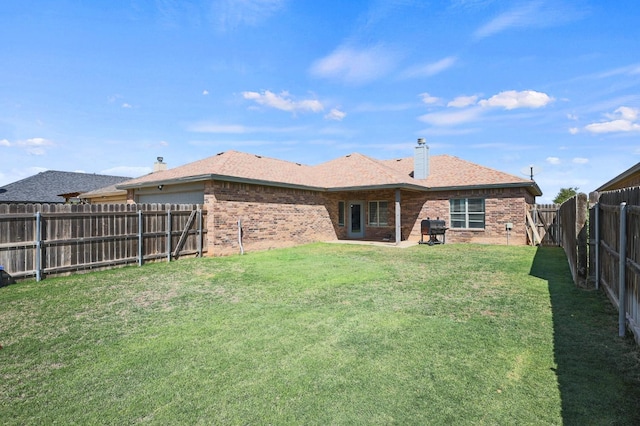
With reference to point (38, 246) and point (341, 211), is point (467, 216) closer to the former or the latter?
point (341, 211)

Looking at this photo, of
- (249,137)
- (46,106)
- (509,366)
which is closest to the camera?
(509,366)

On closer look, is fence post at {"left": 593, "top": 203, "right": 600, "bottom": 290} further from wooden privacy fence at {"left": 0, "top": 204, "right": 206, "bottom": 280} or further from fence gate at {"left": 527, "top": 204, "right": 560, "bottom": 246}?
wooden privacy fence at {"left": 0, "top": 204, "right": 206, "bottom": 280}

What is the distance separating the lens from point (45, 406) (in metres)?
2.76

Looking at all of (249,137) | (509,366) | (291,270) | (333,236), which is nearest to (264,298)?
(291,270)

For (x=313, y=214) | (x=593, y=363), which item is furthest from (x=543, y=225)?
(x=593, y=363)

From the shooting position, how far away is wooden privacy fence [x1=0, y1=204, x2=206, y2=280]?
7.74 metres

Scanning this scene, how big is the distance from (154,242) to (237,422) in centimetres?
933

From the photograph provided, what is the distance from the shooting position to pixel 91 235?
9008 millimetres

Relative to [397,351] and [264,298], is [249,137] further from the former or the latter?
[397,351]

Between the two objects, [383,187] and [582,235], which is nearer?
[582,235]

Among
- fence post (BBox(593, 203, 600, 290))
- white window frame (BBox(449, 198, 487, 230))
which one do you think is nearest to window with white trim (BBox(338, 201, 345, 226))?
white window frame (BBox(449, 198, 487, 230))

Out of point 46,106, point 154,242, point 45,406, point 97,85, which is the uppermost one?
point 97,85

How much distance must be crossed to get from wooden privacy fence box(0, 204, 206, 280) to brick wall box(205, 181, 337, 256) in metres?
0.65

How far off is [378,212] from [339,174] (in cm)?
325
